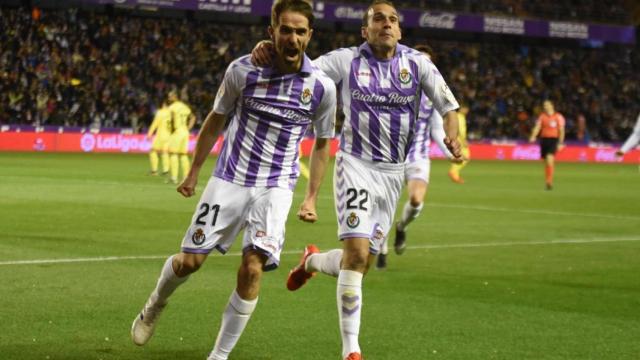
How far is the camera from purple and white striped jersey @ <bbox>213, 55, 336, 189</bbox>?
6.90 meters

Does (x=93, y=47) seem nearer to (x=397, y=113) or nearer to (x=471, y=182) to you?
(x=471, y=182)

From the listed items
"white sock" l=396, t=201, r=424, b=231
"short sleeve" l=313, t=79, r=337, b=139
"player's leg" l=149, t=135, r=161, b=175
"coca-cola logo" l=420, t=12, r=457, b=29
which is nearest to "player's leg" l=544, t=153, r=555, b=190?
"player's leg" l=149, t=135, r=161, b=175

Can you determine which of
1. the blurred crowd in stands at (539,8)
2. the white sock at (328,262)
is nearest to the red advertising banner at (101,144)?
the blurred crowd in stands at (539,8)

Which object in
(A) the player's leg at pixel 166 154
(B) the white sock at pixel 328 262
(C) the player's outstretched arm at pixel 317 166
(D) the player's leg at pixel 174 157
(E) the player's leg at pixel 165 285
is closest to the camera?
(E) the player's leg at pixel 165 285

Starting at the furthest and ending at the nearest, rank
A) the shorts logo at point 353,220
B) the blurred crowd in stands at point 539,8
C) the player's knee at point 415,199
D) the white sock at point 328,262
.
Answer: the blurred crowd in stands at point 539,8 < the player's knee at point 415,199 < the white sock at point 328,262 < the shorts logo at point 353,220

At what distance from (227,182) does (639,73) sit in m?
57.0

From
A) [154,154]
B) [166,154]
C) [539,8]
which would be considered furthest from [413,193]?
[539,8]

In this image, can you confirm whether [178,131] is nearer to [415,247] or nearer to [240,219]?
[415,247]

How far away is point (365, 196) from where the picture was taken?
7836 mm

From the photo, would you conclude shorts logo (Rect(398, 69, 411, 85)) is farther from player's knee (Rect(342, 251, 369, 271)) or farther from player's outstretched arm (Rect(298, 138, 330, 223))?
player's knee (Rect(342, 251, 369, 271))

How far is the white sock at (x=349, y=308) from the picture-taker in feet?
23.1

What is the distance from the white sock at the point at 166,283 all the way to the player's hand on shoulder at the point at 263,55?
1324mm

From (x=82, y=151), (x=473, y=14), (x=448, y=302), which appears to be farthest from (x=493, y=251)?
(x=473, y=14)

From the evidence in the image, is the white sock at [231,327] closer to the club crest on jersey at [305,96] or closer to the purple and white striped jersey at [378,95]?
the club crest on jersey at [305,96]
